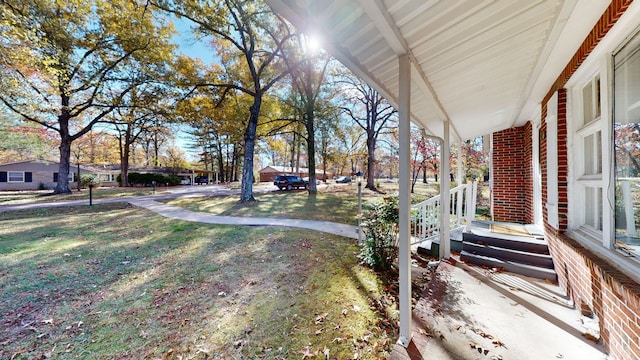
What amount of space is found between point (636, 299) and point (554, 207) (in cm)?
226

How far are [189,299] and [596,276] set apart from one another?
15.2 ft

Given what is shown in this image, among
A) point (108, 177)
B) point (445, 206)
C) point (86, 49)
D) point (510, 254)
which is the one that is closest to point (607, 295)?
point (510, 254)

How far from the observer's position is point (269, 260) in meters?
4.60

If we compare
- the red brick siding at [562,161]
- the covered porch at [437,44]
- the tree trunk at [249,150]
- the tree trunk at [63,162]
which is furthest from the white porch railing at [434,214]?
the tree trunk at [63,162]

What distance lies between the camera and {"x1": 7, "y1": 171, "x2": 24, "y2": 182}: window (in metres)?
22.9

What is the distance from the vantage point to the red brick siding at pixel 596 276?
1799 millimetres

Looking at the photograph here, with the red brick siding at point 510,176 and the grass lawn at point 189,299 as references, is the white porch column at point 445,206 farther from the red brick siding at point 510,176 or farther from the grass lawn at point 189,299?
the red brick siding at point 510,176

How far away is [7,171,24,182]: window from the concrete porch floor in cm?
3712

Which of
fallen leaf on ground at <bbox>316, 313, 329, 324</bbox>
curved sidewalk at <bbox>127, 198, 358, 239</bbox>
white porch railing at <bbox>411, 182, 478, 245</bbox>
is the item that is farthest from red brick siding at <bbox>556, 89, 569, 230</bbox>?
curved sidewalk at <bbox>127, 198, 358, 239</bbox>

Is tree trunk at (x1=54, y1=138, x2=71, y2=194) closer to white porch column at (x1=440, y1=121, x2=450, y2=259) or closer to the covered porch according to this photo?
the covered porch

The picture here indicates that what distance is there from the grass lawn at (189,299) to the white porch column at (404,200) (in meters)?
0.38

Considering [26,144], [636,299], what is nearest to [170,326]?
[636,299]

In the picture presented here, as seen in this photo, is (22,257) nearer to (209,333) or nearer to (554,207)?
(209,333)

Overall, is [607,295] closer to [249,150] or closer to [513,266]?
[513,266]
